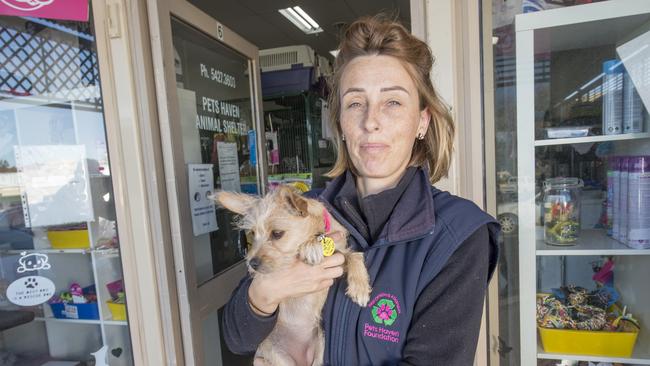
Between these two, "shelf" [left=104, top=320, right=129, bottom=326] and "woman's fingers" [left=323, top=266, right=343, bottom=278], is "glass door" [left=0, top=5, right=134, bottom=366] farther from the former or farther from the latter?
"woman's fingers" [left=323, top=266, right=343, bottom=278]

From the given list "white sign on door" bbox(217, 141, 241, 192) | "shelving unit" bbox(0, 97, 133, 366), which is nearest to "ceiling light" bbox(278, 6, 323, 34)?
"white sign on door" bbox(217, 141, 241, 192)

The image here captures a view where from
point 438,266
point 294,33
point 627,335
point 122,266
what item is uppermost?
point 294,33

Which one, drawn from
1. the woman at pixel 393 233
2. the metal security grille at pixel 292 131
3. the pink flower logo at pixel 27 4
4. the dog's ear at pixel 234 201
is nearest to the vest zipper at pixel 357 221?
the woman at pixel 393 233

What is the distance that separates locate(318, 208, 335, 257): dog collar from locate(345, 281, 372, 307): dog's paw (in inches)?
6.7

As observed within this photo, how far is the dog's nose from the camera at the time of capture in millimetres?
1335

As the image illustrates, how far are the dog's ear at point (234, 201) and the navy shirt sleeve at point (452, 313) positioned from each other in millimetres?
846

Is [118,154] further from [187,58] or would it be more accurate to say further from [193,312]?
[193,312]

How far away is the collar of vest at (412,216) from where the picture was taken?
38.1 inches

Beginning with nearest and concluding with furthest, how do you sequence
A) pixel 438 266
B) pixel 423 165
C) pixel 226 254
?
pixel 438 266 → pixel 423 165 → pixel 226 254

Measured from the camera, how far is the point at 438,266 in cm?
90

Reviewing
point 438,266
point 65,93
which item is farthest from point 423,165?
point 65,93

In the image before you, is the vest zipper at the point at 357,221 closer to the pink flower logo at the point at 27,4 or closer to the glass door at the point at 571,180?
the glass door at the point at 571,180

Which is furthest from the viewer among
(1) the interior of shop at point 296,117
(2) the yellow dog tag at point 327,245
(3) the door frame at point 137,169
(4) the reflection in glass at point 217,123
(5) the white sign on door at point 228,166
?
(1) the interior of shop at point 296,117

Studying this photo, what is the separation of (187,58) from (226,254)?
127cm
